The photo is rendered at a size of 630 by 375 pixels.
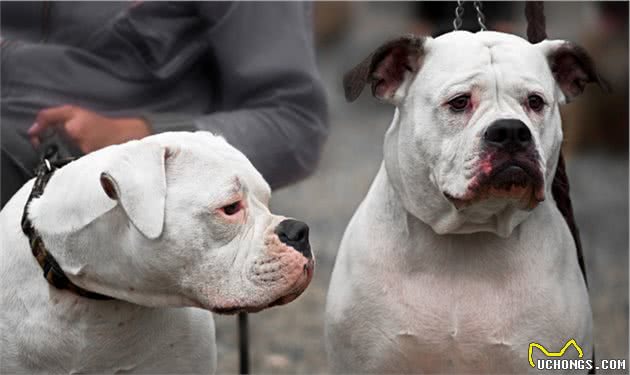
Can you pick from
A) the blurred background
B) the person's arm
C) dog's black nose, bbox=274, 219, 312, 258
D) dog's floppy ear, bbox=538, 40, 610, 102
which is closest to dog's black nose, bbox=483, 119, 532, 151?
dog's floppy ear, bbox=538, 40, 610, 102

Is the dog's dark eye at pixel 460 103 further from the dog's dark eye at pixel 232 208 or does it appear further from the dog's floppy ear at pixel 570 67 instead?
the dog's dark eye at pixel 232 208

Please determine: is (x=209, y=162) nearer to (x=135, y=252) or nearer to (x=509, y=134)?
(x=135, y=252)

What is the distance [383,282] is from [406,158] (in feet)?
1.15

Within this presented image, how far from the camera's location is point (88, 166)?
280 cm

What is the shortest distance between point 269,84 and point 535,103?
114 centimetres

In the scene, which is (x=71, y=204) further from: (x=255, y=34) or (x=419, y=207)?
(x=255, y=34)

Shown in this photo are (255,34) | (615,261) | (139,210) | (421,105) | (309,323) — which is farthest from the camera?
(615,261)

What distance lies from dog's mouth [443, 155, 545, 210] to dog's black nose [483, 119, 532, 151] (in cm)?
3

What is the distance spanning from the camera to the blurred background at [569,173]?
5473mm

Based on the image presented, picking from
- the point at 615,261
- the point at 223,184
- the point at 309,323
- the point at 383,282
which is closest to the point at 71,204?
the point at 223,184

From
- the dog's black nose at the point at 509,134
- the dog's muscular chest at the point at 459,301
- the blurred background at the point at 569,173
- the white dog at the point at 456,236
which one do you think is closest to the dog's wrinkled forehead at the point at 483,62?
the white dog at the point at 456,236

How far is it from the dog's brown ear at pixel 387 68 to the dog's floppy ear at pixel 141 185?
0.60 meters

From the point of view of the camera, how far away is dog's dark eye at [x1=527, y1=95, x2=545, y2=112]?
2885 millimetres
